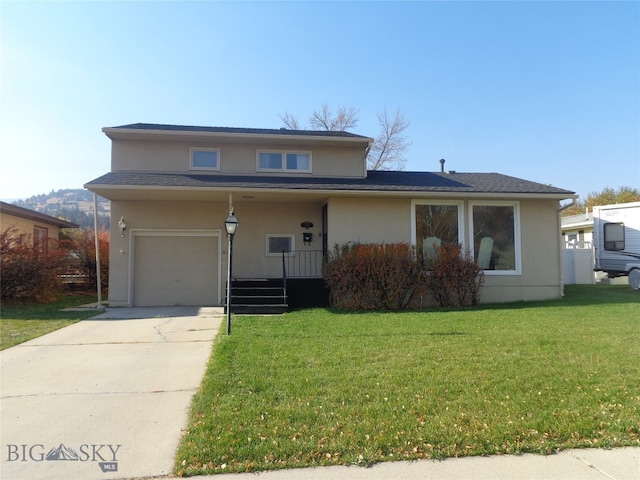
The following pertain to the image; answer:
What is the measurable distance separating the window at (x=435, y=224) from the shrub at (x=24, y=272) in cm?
1098

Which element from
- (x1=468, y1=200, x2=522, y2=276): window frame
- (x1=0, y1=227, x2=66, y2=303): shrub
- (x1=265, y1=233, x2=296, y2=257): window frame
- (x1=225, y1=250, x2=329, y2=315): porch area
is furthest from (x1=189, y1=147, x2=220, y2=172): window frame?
(x1=468, y1=200, x2=522, y2=276): window frame

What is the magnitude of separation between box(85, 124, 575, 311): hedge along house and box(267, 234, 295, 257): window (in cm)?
3

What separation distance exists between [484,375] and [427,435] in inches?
65.1

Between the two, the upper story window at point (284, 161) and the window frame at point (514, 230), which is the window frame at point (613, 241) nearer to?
the window frame at point (514, 230)

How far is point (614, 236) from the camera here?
15008 millimetres

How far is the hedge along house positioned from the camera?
1095 cm

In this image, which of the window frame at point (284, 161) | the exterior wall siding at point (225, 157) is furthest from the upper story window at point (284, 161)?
the exterior wall siding at point (225, 157)

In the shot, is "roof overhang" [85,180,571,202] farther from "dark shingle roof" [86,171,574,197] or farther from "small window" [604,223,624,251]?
"small window" [604,223,624,251]

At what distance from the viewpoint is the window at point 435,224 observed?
11.1 m

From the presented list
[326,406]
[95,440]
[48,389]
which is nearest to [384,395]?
[326,406]

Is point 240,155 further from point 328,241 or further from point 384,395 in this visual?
point 384,395

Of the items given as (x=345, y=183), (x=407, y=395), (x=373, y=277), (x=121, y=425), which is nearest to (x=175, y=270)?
(x=345, y=183)

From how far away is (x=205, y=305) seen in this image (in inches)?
472

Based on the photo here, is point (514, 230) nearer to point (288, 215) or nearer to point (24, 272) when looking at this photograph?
point (288, 215)
